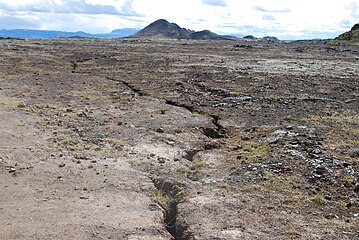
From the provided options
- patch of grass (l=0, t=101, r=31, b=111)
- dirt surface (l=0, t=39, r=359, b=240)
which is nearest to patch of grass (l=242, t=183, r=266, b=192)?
dirt surface (l=0, t=39, r=359, b=240)

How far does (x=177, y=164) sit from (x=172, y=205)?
8.65 feet

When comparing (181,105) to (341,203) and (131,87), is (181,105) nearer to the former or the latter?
(131,87)

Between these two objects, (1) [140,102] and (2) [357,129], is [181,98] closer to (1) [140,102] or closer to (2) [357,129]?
→ (1) [140,102]

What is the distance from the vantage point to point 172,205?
1034 cm

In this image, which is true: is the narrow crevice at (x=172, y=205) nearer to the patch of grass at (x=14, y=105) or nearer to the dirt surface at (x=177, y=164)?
the dirt surface at (x=177, y=164)

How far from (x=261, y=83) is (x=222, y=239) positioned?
22022 mm

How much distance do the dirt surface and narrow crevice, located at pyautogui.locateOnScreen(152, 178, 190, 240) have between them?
0.10 feet

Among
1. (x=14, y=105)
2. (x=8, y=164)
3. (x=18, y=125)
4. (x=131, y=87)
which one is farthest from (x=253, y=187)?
(x=131, y=87)

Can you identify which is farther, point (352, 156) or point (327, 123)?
point (327, 123)

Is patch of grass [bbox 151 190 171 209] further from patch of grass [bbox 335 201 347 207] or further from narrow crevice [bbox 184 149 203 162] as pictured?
patch of grass [bbox 335 201 347 207]

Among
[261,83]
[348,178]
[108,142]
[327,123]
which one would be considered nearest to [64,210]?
[108,142]

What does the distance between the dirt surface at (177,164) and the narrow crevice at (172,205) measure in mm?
29

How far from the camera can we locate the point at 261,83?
29438mm

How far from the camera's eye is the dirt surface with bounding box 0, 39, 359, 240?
913 centimetres
